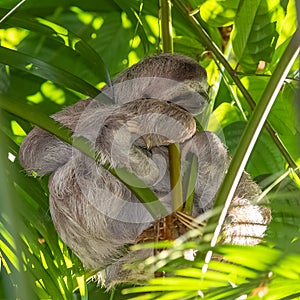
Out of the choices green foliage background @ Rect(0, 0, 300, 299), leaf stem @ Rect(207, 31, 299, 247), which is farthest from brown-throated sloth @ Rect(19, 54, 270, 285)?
leaf stem @ Rect(207, 31, 299, 247)

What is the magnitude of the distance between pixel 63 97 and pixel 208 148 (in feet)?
2.32

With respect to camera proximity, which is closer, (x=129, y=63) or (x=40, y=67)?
(x=40, y=67)

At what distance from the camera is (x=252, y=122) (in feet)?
3.14

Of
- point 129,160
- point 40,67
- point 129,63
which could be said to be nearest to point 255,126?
point 129,160

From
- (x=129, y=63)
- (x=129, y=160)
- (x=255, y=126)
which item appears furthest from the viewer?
(x=129, y=63)

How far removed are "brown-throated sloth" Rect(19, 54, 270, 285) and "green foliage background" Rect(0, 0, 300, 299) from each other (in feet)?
0.17

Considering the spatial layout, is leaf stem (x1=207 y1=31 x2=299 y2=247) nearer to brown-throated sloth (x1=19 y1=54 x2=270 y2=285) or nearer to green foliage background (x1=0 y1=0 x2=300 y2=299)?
green foliage background (x1=0 y1=0 x2=300 y2=299)

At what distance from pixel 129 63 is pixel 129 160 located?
0.98 meters

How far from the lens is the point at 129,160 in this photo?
1.29 meters

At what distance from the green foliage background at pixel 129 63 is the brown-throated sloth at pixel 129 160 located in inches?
2.0

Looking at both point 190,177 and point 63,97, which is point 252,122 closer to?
point 190,177

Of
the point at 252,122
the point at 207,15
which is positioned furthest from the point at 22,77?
the point at 252,122

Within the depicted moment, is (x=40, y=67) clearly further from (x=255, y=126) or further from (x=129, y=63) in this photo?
(x=129, y=63)

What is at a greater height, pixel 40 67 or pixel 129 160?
pixel 40 67
